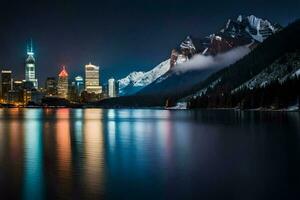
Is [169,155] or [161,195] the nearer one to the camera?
[161,195]

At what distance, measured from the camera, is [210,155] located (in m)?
56.4

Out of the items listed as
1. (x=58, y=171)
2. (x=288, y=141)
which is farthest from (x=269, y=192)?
(x=288, y=141)

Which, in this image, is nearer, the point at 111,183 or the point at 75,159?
the point at 111,183

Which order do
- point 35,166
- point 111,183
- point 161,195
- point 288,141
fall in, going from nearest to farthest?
point 161,195
point 111,183
point 35,166
point 288,141

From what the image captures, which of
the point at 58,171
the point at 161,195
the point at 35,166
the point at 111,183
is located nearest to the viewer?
the point at 161,195

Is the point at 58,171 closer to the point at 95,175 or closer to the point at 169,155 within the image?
the point at 95,175

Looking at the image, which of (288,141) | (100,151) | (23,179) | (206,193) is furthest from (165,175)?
(288,141)

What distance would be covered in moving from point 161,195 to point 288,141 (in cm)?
4047

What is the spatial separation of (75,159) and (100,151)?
9555mm

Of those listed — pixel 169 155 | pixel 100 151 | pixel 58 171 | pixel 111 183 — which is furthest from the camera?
pixel 100 151

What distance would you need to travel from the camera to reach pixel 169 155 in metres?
57.4

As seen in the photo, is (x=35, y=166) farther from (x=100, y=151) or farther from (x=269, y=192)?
(x=269, y=192)

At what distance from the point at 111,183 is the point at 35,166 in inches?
534

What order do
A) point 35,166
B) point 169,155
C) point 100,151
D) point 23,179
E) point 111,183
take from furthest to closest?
point 100,151, point 169,155, point 35,166, point 23,179, point 111,183
